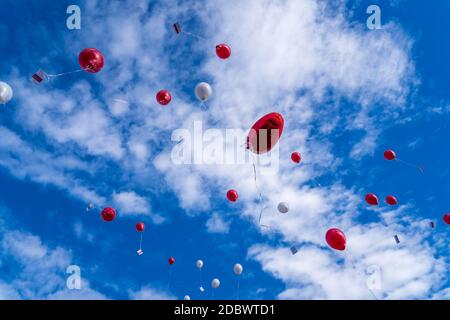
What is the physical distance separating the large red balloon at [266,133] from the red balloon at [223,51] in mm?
1942

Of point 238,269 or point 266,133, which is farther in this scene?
point 238,269

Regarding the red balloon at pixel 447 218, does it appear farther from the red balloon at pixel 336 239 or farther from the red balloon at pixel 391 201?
the red balloon at pixel 336 239

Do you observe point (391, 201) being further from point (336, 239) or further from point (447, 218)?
point (336, 239)

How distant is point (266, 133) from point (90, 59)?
4783 millimetres

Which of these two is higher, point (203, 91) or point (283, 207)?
point (203, 91)

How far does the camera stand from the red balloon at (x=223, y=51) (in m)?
8.81

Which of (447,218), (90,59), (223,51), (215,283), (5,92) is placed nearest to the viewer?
(5,92)

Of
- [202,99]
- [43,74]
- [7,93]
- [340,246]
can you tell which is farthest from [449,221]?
[7,93]

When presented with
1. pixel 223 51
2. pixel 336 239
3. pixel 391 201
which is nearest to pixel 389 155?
pixel 391 201

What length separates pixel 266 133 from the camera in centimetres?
891

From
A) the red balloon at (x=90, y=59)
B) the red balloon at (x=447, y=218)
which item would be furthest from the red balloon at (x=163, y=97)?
the red balloon at (x=447, y=218)
